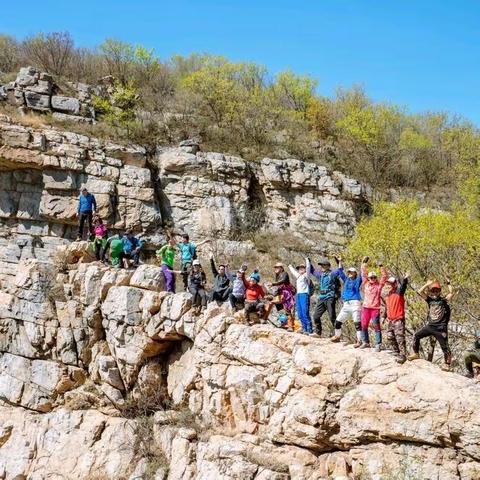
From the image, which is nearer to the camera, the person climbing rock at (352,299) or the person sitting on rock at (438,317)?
the person sitting on rock at (438,317)

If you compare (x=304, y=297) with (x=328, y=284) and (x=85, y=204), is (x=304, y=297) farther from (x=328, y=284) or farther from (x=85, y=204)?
(x=85, y=204)

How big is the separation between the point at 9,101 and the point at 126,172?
658 centimetres

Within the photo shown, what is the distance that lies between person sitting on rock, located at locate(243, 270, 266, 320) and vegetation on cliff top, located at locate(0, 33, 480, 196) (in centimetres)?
1619

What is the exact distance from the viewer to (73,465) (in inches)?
613

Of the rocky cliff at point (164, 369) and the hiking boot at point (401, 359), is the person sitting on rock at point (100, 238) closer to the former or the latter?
the rocky cliff at point (164, 369)

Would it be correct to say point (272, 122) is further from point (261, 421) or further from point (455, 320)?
point (261, 421)

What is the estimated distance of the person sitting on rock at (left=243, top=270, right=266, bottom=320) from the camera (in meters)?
14.2

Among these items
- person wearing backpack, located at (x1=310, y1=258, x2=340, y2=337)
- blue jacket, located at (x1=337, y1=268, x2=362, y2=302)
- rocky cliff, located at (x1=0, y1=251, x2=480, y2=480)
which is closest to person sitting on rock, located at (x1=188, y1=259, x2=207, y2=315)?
rocky cliff, located at (x1=0, y1=251, x2=480, y2=480)

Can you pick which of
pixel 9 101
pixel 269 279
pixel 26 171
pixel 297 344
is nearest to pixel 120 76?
pixel 9 101

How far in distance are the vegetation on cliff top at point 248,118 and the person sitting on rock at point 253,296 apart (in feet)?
53.1

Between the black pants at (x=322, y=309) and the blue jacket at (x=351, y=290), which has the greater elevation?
the blue jacket at (x=351, y=290)

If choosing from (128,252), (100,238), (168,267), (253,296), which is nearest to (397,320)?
(253,296)

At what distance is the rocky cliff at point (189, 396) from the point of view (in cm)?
1075

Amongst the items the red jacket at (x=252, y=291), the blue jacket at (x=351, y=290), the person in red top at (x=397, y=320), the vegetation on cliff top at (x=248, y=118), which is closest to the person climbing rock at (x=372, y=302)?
Answer: the person in red top at (x=397, y=320)
